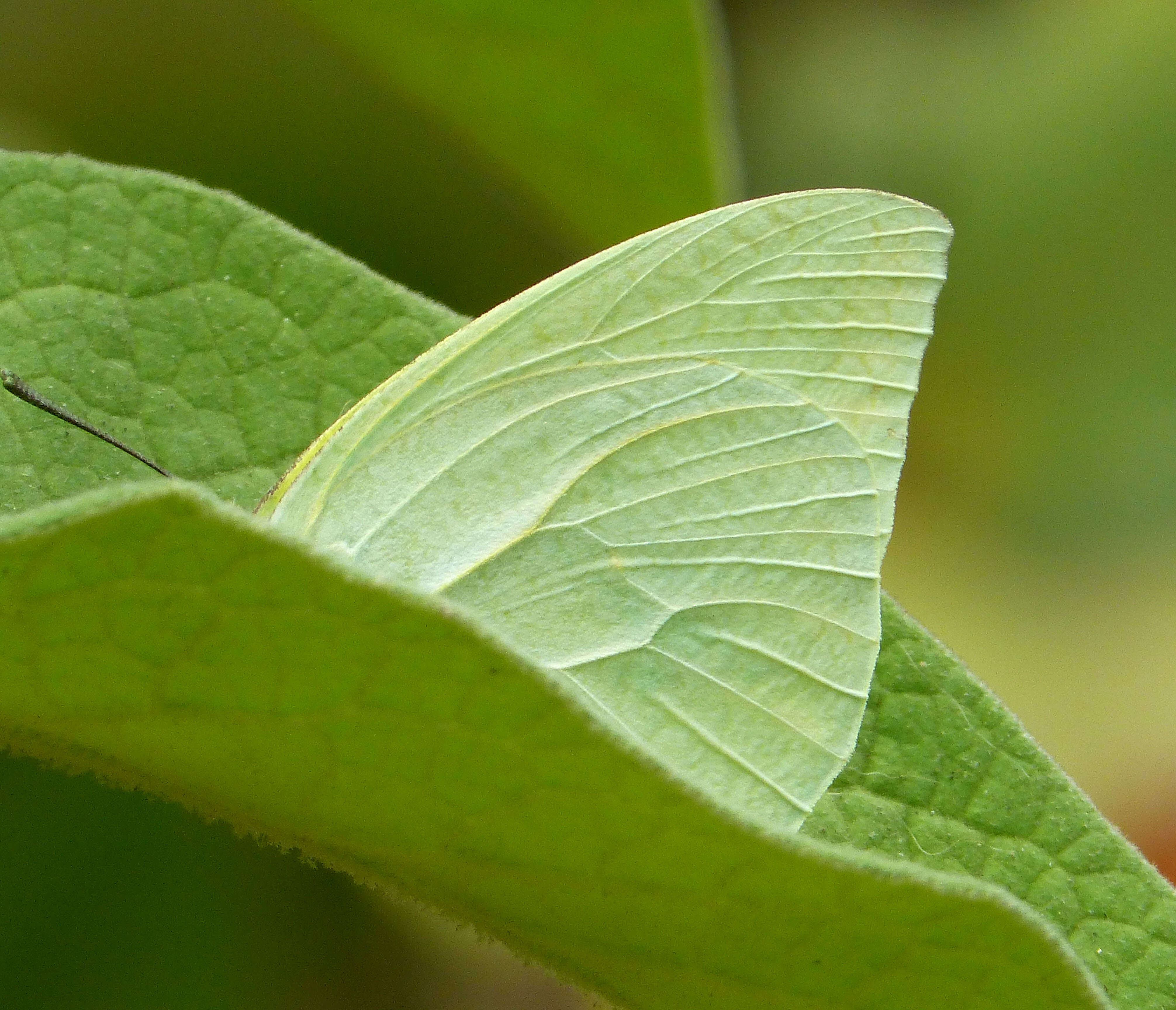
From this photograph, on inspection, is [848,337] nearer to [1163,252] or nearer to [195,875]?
[195,875]

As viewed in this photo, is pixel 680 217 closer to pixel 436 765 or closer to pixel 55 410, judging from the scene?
pixel 55 410

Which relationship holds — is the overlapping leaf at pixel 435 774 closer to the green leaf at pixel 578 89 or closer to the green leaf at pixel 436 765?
the green leaf at pixel 436 765

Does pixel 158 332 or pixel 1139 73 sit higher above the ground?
pixel 1139 73

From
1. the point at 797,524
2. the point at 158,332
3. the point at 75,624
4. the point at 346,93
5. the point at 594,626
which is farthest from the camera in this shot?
the point at 346,93

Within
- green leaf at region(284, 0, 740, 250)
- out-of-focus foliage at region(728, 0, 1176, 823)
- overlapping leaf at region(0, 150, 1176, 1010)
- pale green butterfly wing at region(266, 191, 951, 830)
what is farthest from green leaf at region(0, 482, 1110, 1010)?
out-of-focus foliage at region(728, 0, 1176, 823)

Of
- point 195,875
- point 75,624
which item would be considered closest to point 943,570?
point 195,875

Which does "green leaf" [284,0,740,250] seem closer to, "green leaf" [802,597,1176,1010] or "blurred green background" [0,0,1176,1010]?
"blurred green background" [0,0,1176,1010]
